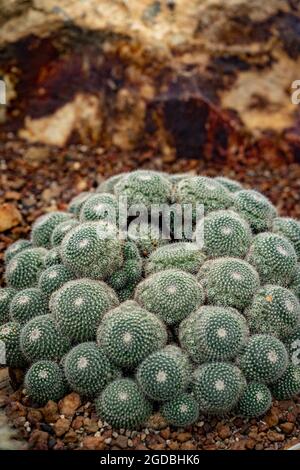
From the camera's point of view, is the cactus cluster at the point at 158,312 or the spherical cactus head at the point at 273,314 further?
the spherical cactus head at the point at 273,314

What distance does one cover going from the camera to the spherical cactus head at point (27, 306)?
392 cm

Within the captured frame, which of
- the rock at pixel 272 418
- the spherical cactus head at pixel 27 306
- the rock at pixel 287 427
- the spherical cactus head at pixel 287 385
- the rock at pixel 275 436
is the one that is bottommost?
the rock at pixel 275 436

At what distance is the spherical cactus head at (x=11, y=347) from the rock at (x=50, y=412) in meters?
0.44

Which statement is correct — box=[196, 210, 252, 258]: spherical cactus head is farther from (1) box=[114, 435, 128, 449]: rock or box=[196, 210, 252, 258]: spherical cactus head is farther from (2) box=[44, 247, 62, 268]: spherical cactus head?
(1) box=[114, 435, 128, 449]: rock

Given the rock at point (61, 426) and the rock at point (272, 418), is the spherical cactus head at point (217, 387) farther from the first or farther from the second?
the rock at point (61, 426)

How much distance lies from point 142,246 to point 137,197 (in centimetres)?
38

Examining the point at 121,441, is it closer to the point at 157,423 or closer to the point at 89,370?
the point at 157,423

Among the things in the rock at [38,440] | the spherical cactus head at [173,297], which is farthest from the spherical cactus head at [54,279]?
the rock at [38,440]

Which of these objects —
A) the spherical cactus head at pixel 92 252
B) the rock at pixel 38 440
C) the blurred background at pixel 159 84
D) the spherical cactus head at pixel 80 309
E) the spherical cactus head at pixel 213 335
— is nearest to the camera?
the rock at pixel 38 440

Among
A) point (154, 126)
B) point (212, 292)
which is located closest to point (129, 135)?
point (154, 126)

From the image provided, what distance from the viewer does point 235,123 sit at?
6.32 m

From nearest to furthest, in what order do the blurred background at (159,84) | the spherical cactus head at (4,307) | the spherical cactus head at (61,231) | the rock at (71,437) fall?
1. the rock at (71,437)
2. the spherical cactus head at (4,307)
3. the spherical cactus head at (61,231)
4. the blurred background at (159,84)

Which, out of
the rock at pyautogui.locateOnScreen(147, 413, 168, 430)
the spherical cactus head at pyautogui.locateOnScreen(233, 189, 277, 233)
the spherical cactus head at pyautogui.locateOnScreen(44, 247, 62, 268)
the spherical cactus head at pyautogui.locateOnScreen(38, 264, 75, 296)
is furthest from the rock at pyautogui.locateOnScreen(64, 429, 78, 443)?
the spherical cactus head at pyautogui.locateOnScreen(233, 189, 277, 233)

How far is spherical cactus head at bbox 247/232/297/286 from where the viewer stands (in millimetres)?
3951
